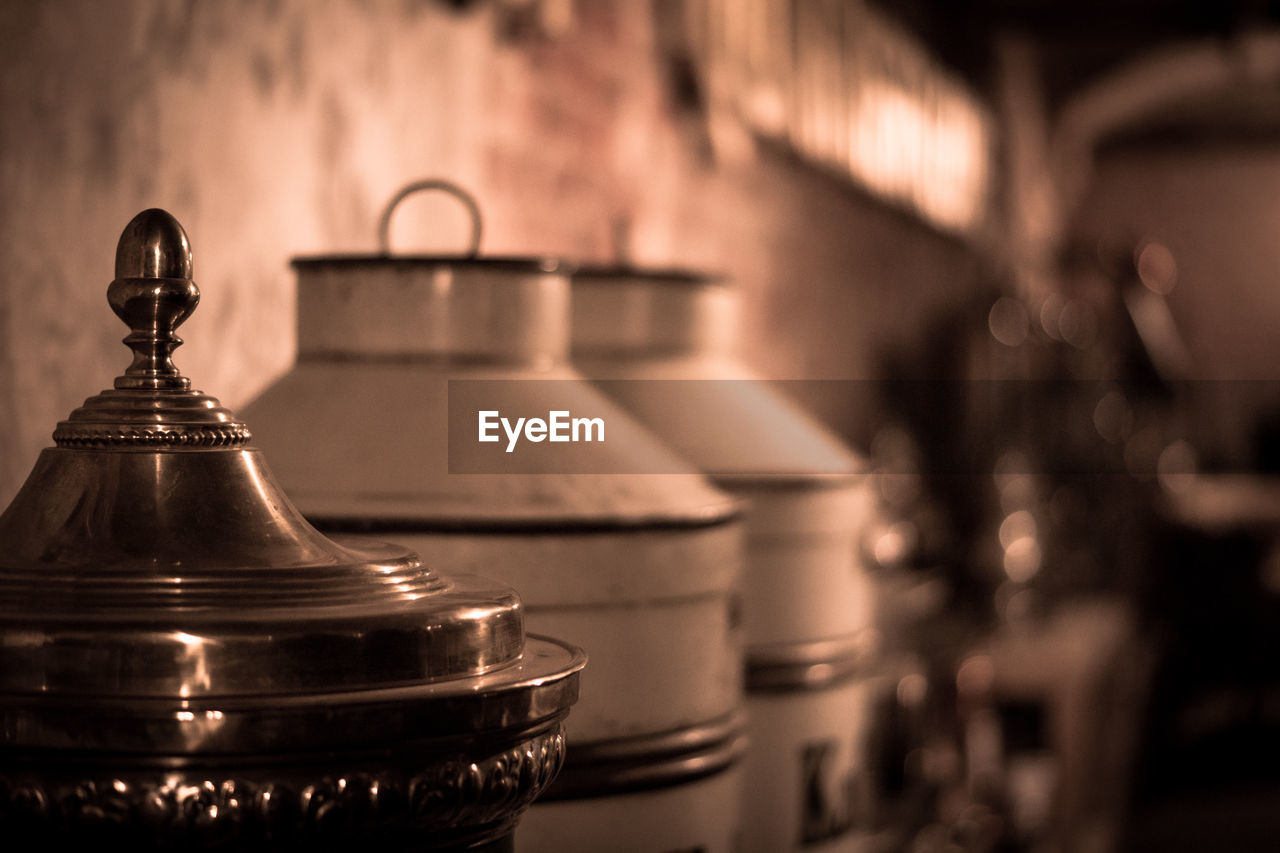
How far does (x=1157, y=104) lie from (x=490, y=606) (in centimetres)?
957

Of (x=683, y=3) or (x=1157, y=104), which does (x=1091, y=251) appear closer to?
(x=1157, y=104)

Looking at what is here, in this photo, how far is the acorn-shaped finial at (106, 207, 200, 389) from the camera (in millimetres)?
627

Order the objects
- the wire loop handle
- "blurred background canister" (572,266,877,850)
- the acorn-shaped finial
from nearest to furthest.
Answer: the acorn-shaped finial
the wire loop handle
"blurred background canister" (572,266,877,850)

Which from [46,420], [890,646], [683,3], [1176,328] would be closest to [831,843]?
[890,646]

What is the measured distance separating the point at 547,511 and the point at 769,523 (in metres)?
0.40

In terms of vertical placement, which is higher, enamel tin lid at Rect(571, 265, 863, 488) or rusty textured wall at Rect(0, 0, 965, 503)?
rusty textured wall at Rect(0, 0, 965, 503)

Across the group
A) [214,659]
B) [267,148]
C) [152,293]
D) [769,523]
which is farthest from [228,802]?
[267,148]

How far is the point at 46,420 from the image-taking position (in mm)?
1131

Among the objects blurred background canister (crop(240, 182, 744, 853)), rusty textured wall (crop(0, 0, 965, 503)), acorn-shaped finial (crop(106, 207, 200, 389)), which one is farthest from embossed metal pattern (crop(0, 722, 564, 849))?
rusty textured wall (crop(0, 0, 965, 503))

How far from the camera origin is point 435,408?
2.98 feet

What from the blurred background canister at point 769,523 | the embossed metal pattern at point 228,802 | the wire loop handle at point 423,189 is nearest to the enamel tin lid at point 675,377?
the blurred background canister at point 769,523

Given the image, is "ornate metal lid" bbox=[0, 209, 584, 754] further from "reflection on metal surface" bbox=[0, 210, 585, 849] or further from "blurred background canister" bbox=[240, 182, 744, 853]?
"blurred background canister" bbox=[240, 182, 744, 853]

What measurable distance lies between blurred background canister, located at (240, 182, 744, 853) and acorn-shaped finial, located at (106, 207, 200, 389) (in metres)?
0.23

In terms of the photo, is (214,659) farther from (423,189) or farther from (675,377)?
(675,377)
